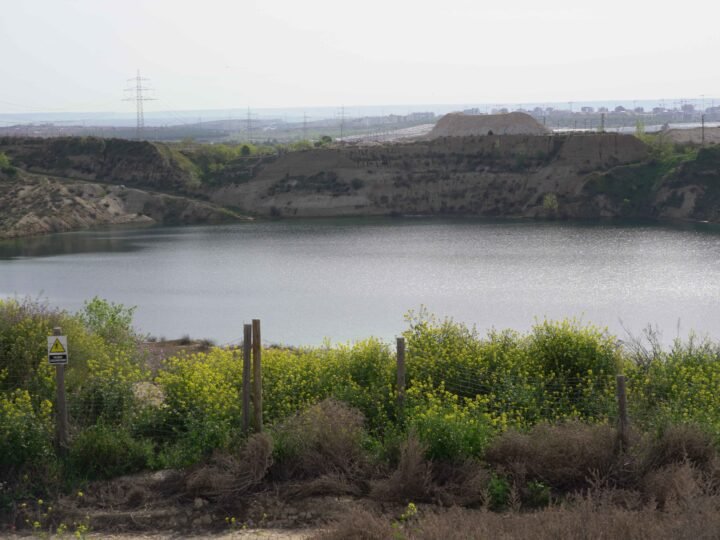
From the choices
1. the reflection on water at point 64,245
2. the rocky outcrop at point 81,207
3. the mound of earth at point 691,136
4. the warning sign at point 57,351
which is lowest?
the reflection on water at point 64,245

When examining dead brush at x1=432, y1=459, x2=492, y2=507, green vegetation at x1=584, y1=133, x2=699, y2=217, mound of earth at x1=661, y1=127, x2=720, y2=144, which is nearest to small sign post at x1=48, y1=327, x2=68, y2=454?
dead brush at x1=432, y1=459, x2=492, y2=507

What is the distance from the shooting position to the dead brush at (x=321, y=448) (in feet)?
31.2

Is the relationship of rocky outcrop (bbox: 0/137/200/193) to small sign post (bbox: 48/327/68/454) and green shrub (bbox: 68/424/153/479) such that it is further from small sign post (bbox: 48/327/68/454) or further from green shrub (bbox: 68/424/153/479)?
green shrub (bbox: 68/424/153/479)

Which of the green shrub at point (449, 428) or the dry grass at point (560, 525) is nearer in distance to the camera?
the dry grass at point (560, 525)

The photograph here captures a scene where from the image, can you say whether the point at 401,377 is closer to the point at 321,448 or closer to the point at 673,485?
the point at 321,448

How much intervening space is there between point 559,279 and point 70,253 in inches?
1101

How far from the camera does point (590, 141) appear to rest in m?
68.1

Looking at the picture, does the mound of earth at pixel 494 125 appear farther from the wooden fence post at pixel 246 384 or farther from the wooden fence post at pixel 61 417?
the wooden fence post at pixel 61 417

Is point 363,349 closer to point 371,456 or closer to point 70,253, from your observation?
point 371,456

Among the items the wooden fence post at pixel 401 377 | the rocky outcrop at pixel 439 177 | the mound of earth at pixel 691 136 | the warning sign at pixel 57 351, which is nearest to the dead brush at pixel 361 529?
the wooden fence post at pixel 401 377

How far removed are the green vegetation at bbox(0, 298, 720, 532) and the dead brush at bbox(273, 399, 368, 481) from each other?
0.6 inches

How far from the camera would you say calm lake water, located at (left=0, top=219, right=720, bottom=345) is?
1128 inches

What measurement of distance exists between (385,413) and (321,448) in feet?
A: 3.93

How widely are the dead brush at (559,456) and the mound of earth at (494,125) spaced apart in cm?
7849
